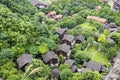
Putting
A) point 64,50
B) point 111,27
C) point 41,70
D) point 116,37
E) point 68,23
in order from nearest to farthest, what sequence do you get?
point 41,70 → point 64,50 → point 116,37 → point 68,23 → point 111,27

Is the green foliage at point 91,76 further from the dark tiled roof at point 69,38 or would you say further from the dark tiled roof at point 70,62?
the dark tiled roof at point 69,38

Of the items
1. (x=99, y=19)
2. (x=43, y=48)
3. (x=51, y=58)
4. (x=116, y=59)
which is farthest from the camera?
(x=99, y=19)

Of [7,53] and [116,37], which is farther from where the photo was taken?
[116,37]

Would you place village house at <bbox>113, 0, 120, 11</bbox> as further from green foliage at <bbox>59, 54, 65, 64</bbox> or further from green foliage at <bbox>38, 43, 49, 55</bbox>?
green foliage at <bbox>38, 43, 49, 55</bbox>

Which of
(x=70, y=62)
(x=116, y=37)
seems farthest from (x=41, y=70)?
(x=116, y=37)

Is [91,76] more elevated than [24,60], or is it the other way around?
[24,60]

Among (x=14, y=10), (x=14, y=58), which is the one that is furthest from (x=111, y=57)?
(x=14, y=10)

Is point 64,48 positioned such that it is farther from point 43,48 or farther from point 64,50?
point 43,48
